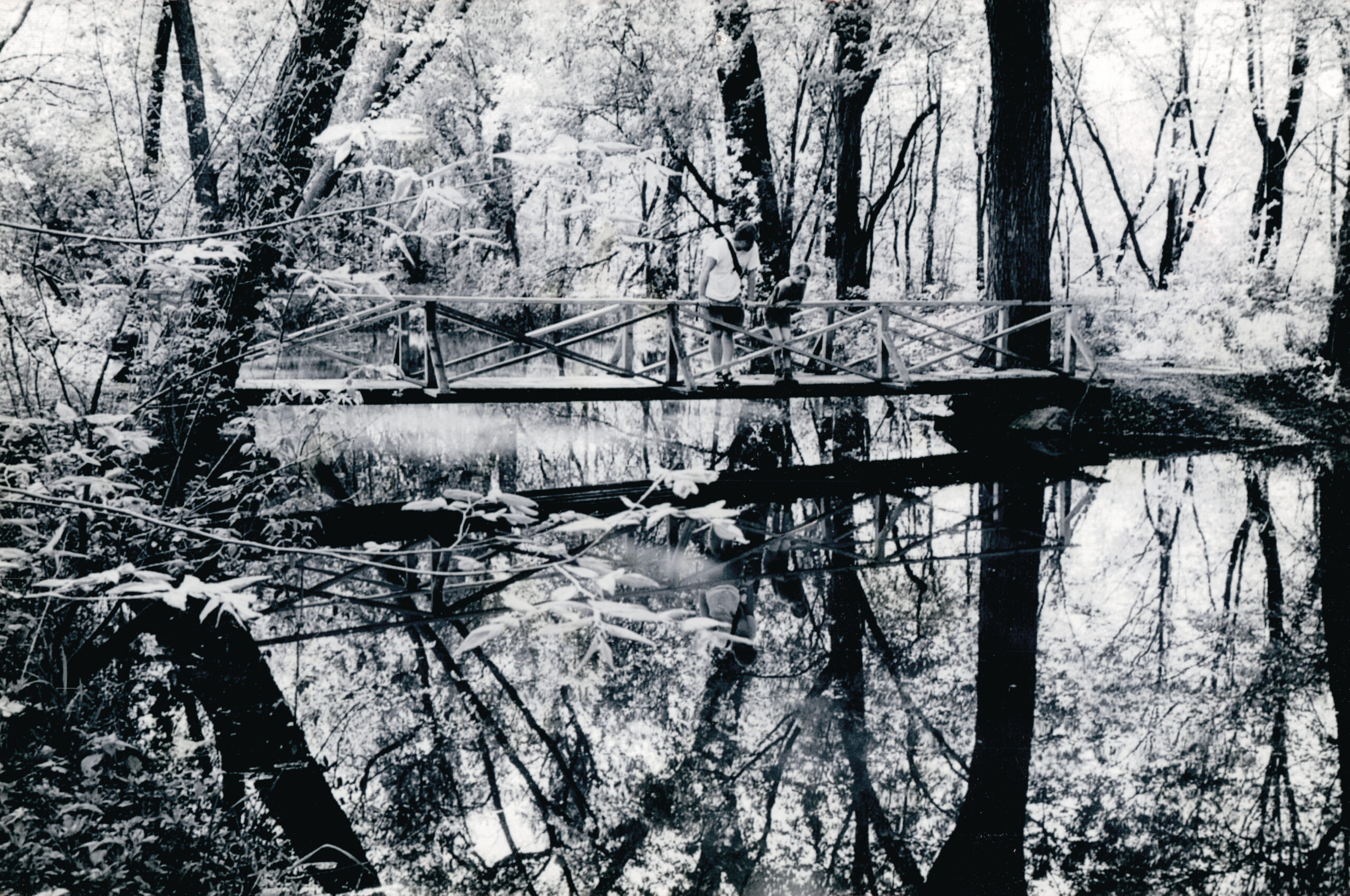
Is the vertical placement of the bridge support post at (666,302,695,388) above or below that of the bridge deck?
above

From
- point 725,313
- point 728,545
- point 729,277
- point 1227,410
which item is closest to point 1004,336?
point 1227,410

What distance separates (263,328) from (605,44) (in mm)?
11880

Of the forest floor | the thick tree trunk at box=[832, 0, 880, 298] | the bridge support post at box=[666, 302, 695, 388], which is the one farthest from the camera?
the thick tree trunk at box=[832, 0, 880, 298]

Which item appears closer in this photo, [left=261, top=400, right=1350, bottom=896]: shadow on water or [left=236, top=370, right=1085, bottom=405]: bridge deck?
[left=261, top=400, right=1350, bottom=896]: shadow on water

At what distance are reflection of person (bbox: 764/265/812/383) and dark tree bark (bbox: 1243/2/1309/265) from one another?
1137 cm

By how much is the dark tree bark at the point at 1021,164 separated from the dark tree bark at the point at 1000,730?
442cm

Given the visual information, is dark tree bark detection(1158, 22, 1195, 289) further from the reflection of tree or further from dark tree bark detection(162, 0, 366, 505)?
dark tree bark detection(162, 0, 366, 505)

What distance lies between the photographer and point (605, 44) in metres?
15.4

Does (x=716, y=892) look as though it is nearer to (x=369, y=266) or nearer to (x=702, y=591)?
(x=702, y=591)

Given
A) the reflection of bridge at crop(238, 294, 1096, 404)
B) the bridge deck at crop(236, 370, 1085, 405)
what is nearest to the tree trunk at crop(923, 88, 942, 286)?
the reflection of bridge at crop(238, 294, 1096, 404)

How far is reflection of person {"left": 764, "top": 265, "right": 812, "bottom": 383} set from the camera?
9617mm

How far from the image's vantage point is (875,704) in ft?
15.9

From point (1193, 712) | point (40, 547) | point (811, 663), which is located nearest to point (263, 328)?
point (40, 547)

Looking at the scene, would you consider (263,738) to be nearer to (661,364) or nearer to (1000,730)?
(1000,730)
